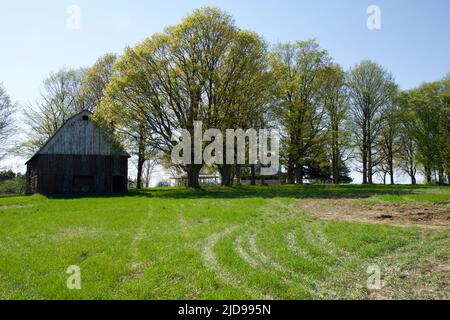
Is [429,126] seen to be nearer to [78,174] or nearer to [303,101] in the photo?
[303,101]

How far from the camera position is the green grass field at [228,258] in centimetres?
732

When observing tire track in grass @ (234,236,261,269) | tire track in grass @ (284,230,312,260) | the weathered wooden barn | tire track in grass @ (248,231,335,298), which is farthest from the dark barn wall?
tire track in grass @ (248,231,335,298)

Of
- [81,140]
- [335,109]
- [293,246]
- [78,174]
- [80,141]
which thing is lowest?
[293,246]

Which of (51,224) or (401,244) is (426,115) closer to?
(401,244)

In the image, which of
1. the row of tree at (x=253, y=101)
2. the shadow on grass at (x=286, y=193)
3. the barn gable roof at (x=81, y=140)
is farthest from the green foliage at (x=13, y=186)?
the shadow on grass at (x=286, y=193)

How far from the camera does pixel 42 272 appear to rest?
29.0ft

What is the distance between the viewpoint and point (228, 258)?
9.39m

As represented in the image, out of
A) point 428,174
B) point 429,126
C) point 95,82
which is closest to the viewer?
point 429,126

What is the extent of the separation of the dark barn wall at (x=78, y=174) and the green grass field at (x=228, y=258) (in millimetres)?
24771

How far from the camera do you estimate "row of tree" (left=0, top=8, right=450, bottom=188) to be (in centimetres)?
3684

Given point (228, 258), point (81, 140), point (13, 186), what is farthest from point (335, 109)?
point (13, 186)

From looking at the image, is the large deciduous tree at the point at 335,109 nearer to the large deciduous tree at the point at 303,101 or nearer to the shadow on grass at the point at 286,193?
the large deciduous tree at the point at 303,101

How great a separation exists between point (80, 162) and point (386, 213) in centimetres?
3341

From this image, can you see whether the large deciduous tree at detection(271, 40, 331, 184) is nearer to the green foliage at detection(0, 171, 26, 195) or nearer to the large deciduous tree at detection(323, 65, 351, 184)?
the large deciduous tree at detection(323, 65, 351, 184)
